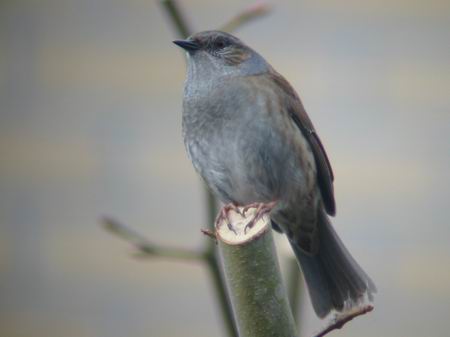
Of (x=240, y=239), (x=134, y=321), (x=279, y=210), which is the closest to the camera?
(x=240, y=239)

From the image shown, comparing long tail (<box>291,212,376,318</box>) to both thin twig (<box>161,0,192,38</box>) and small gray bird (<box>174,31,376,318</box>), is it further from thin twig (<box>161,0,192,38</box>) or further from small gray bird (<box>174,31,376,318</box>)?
thin twig (<box>161,0,192,38</box>)

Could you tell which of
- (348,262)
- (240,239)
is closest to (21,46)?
(348,262)

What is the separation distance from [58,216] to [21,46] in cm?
133

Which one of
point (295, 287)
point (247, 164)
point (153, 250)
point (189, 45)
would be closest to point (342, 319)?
point (295, 287)

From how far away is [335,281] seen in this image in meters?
4.82

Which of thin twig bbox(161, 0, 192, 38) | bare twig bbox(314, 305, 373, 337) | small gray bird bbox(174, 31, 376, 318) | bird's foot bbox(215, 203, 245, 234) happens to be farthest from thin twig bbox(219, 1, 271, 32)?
bare twig bbox(314, 305, 373, 337)

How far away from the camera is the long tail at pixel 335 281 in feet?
15.7

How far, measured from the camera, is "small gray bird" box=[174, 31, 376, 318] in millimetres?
4828

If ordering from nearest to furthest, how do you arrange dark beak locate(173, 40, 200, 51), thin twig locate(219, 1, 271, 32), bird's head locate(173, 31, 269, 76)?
1. thin twig locate(219, 1, 271, 32)
2. dark beak locate(173, 40, 200, 51)
3. bird's head locate(173, 31, 269, 76)

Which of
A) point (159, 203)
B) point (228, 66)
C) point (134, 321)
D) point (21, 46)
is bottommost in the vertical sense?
point (134, 321)

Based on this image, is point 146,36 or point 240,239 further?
point 146,36

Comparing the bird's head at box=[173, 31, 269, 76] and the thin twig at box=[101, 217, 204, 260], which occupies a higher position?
the bird's head at box=[173, 31, 269, 76]

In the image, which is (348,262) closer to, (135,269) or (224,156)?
(224,156)

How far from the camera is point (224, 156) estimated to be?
4.85m
